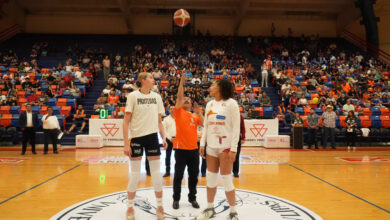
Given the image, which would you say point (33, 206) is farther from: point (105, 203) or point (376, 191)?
point (376, 191)

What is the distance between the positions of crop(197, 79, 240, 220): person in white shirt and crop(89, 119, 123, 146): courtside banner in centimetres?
868

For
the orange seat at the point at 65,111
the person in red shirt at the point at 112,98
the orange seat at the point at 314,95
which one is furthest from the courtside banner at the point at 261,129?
the orange seat at the point at 65,111

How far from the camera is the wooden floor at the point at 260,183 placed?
4051 mm

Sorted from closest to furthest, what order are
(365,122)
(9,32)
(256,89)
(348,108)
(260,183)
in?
(260,183) < (365,122) < (348,108) < (256,89) < (9,32)

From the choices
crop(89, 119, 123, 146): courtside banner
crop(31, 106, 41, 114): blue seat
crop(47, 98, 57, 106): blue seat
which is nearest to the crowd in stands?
crop(47, 98, 57, 106): blue seat

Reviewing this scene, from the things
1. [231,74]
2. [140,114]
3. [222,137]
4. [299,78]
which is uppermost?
[231,74]

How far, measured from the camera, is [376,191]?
4.98m

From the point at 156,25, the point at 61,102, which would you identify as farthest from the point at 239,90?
the point at 156,25

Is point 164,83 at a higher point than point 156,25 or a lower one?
lower

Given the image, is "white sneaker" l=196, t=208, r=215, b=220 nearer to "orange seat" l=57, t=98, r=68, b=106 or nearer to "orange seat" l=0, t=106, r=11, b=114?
"orange seat" l=57, t=98, r=68, b=106

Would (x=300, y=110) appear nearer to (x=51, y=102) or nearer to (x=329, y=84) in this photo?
(x=329, y=84)

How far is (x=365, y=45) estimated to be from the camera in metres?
21.8

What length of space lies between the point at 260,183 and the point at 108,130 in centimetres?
778

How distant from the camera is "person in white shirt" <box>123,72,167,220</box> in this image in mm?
3451
